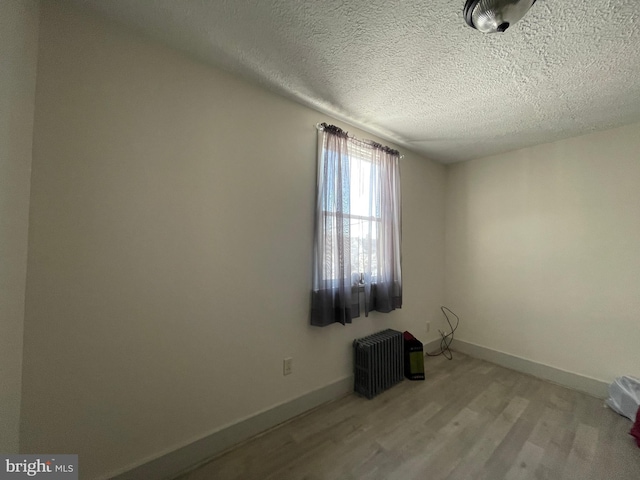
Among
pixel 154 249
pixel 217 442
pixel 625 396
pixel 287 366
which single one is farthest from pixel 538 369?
pixel 154 249

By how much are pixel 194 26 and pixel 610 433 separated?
3.74 m

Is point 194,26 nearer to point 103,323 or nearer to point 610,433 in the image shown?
point 103,323

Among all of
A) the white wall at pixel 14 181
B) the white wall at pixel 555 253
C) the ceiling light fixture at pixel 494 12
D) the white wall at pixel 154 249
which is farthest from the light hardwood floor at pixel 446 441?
the ceiling light fixture at pixel 494 12

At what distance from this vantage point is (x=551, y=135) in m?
2.39

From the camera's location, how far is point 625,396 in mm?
1937

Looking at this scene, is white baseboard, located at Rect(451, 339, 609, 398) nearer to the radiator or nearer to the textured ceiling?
the radiator

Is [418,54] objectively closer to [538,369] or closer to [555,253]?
[555,253]

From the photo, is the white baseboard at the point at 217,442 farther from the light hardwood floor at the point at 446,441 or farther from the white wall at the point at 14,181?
the white wall at the point at 14,181

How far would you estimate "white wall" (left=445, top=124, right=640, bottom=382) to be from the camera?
2.13 metres

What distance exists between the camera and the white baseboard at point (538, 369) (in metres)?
2.22

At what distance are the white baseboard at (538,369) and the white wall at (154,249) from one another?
88.1 inches

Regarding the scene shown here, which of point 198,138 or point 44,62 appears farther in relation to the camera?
point 198,138

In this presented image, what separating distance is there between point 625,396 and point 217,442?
123 inches

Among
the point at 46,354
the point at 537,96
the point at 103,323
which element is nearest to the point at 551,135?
the point at 537,96
